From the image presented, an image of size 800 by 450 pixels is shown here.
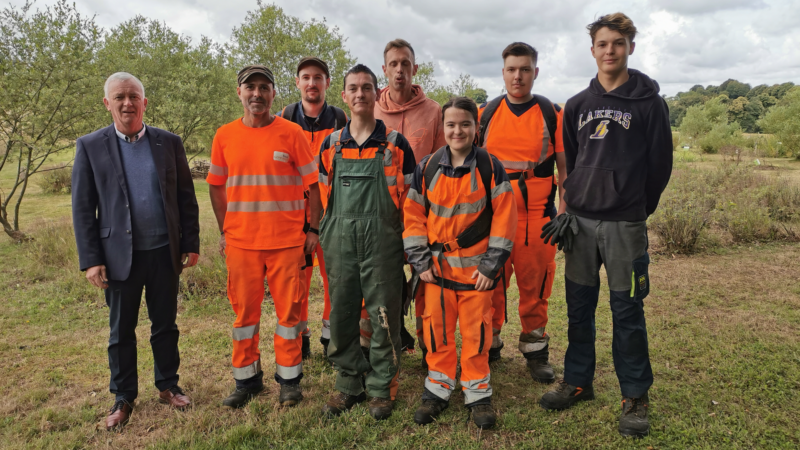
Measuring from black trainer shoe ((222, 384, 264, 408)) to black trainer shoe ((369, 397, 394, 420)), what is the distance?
103 centimetres

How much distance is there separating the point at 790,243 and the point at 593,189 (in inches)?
298

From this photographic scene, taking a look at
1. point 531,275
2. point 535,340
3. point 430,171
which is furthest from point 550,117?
point 535,340

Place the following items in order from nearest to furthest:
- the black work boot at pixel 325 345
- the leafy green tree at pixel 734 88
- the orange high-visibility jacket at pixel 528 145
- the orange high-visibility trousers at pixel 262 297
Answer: the orange high-visibility trousers at pixel 262 297
the orange high-visibility jacket at pixel 528 145
the black work boot at pixel 325 345
the leafy green tree at pixel 734 88

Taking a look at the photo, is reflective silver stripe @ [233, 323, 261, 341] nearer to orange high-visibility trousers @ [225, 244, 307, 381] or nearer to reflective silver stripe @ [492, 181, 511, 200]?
orange high-visibility trousers @ [225, 244, 307, 381]

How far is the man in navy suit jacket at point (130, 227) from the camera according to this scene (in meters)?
3.17

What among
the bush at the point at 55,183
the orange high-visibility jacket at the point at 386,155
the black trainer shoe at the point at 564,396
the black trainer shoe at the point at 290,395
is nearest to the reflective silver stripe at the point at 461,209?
the orange high-visibility jacket at the point at 386,155

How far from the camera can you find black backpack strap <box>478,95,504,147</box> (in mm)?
3811

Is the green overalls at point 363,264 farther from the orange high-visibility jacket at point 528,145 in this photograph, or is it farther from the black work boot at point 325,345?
the orange high-visibility jacket at point 528,145

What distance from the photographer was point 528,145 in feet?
12.0

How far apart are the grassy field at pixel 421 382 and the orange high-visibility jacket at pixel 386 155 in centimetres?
168

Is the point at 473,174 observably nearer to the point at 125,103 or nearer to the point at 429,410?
the point at 429,410

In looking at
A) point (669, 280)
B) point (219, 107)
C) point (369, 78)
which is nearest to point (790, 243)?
point (669, 280)

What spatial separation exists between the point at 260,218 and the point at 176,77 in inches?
631

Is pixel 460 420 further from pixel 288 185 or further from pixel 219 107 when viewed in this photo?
pixel 219 107
